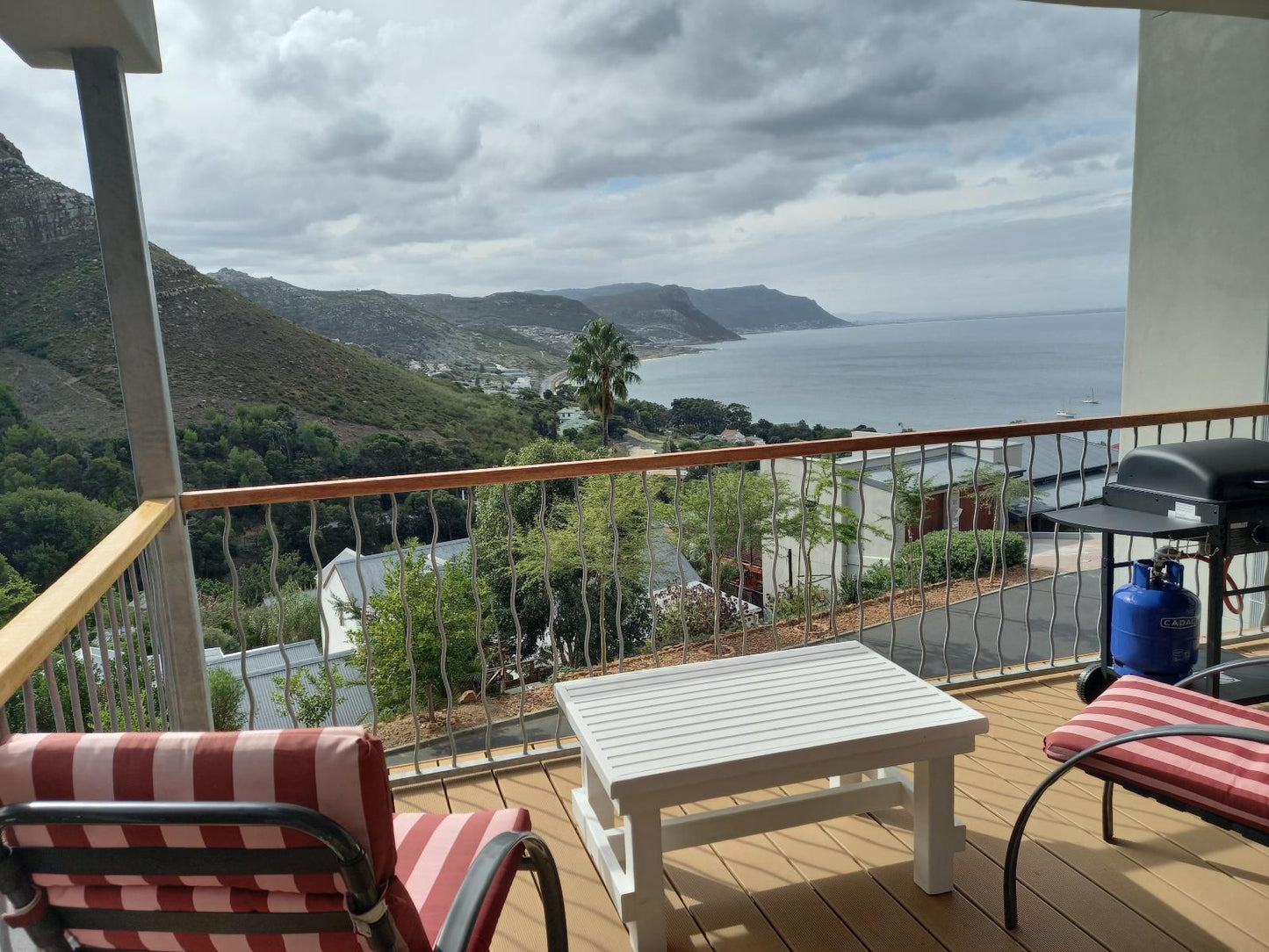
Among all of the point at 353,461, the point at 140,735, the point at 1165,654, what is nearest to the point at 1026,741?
the point at 1165,654

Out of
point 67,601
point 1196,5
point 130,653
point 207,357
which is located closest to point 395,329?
point 207,357

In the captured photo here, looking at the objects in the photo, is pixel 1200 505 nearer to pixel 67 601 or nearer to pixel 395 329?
pixel 67 601

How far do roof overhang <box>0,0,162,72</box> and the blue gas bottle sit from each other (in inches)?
144

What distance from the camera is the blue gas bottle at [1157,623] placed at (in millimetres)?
3066

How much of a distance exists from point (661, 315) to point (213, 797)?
3052 cm

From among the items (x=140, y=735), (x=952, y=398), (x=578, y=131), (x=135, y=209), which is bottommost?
(x=952, y=398)

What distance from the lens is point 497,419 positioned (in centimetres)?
2477

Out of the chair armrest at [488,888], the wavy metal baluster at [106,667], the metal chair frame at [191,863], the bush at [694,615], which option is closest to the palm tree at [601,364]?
the bush at [694,615]

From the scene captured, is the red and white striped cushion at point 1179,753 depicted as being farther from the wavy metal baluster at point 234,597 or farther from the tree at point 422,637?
the tree at point 422,637

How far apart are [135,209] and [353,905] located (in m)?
2.32

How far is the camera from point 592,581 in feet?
99.0

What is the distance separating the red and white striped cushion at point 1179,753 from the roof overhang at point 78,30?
3.07 metres

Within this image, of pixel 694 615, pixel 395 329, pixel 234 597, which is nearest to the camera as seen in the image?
pixel 234 597

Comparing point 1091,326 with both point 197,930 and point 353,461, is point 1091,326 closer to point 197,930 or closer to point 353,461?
point 353,461
